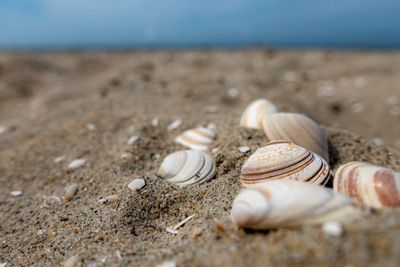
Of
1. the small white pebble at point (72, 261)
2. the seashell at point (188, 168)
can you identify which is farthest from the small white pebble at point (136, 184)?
the small white pebble at point (72, 261)

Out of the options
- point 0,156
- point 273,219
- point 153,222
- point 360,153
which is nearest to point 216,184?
point 153,222

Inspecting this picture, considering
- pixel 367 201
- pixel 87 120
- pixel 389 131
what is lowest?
pixel 389 131

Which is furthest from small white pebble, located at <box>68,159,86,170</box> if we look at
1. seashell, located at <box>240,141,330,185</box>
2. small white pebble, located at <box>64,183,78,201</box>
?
seashell, located at <box>240,141,330,185</box>

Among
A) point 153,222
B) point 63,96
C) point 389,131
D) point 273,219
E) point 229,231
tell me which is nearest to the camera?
point 273,219

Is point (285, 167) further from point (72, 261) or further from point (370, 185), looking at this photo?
point (72, 261)

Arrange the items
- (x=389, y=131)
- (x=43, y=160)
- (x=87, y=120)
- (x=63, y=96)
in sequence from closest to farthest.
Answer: (x=43, y=160), (x=87, y=120), (x=389, y=131), (x=63, y=96)

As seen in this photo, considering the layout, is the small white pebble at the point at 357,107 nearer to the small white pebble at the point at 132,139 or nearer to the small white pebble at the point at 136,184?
the small white pebble at the point at 132,139

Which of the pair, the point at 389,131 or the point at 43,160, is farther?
the point at 389,131

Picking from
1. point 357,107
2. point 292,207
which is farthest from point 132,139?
point 357,107

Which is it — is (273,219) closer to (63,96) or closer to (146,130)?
(146,130)
